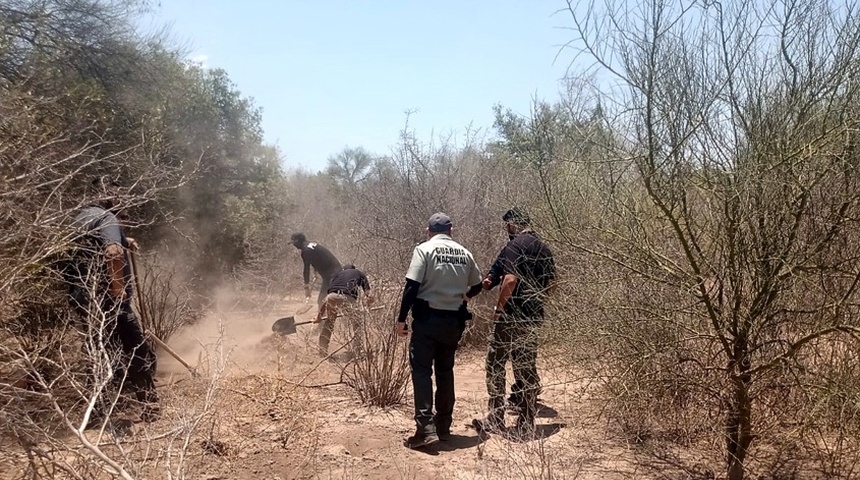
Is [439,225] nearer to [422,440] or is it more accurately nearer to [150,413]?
[422,440]

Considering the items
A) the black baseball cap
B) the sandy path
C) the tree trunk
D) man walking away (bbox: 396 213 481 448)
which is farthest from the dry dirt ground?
the black baseball cap

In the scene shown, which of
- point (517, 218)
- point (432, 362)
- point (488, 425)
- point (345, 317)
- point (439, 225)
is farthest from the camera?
point (345, 317)

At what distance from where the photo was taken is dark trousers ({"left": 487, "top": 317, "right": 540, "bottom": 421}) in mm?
5008

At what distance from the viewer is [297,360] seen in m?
6.86

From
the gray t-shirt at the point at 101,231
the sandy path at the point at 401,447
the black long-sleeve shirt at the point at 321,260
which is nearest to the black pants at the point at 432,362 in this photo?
the sandy path at the point at 401,447

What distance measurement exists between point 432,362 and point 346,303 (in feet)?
4.75

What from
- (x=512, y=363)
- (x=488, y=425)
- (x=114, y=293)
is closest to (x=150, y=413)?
(x=114, y=293)

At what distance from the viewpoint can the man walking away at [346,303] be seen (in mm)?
5637

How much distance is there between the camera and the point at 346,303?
606 cm

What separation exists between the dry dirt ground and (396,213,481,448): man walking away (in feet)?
0.77

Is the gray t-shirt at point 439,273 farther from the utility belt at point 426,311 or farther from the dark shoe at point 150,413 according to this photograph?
the dark shoe at point 150,413

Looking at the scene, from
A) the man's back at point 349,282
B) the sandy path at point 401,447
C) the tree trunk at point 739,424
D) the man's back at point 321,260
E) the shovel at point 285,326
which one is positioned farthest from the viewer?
the man's back at point 321,260

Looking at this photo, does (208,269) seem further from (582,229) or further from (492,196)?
(582,229)

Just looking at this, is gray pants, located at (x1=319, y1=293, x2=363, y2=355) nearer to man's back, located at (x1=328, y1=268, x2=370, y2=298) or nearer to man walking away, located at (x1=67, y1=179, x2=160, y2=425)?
man's back, located at (x1=328, y1=268, x2=370, y2=298)
